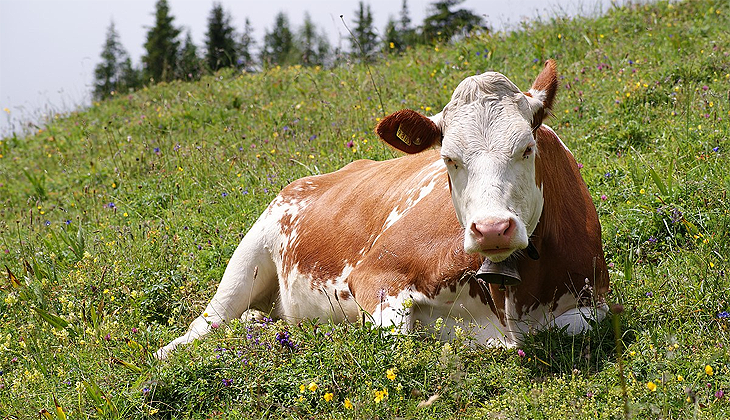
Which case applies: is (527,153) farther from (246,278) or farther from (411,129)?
(246,278)

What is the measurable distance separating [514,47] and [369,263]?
6389 mm

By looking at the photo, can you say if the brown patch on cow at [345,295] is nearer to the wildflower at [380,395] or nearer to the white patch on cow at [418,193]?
the white patch on cow at [418,193]

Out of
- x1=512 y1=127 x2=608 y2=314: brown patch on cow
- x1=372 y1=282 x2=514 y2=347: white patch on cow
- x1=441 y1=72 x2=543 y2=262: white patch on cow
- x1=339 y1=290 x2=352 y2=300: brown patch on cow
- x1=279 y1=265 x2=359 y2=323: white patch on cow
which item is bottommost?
x1=279 y1=265 x2=359 y2=323: white patch on cow

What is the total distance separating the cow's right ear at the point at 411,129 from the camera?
4.12m

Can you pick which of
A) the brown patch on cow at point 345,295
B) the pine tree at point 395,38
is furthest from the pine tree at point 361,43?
the brown patch on cow at point 345,295

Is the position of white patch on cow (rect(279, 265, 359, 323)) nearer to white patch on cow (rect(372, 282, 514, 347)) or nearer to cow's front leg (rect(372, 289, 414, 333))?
cow's front leg (rect(372, 289, 414, 333))

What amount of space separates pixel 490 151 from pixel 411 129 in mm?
563

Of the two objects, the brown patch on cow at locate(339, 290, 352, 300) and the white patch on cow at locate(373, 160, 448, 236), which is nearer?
the white patch on cow at locate(373, 160, 448, 236)

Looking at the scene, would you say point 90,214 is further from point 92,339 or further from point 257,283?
point 92,339

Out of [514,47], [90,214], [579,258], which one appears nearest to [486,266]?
[579,258]

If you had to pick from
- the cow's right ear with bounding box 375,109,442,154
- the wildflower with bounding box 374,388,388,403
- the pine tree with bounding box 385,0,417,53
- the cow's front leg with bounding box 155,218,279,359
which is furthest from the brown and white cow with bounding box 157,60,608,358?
the pine tree with bounding box 385,0,417,53

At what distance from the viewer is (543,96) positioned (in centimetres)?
419

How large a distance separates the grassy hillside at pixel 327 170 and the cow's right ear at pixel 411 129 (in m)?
1.11

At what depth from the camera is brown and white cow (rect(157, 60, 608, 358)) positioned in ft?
12.4
